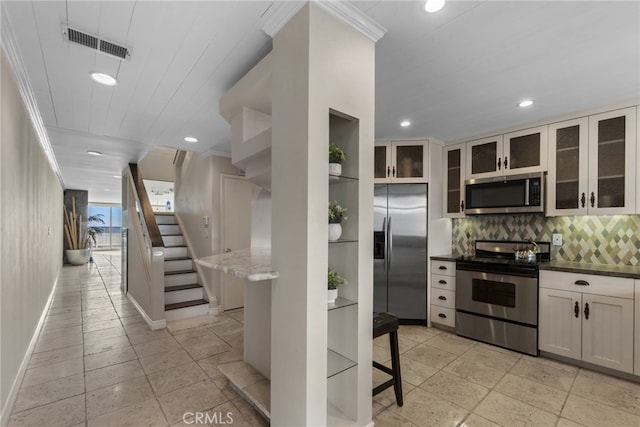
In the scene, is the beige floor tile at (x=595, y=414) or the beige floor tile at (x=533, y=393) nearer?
the beige floor tile at (x=595, y=414)

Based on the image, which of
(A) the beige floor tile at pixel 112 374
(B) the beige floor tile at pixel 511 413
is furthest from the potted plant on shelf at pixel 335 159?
(A) the beige floor tile at pixel 112 374

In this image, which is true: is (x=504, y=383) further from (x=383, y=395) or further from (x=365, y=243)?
(x=365, y=243)

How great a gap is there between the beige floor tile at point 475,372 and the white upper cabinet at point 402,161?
2.18 metres

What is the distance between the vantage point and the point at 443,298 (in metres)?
3.72

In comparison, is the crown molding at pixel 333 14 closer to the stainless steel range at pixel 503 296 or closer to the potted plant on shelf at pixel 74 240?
the stainless steel range at pixel 503 296

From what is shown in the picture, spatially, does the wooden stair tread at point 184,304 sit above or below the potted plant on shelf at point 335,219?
below

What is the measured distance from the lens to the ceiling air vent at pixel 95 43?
1751 mm

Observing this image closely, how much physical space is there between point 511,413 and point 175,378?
2.66 meters

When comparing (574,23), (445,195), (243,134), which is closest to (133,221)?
(243,134)

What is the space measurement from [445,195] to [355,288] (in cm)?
285

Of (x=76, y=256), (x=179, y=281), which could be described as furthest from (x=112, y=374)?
(x=76, y=256)

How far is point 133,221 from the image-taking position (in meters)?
4.84

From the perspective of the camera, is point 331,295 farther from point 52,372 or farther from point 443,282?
point 52,372

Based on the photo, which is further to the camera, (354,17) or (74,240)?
(74,240)
